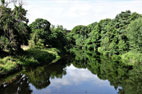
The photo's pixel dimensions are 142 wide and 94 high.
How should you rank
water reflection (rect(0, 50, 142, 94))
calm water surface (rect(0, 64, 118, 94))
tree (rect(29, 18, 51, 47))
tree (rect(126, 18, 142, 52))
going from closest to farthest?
1. calm water surface (rect(0, 64, 118, 94))
2. water reflection (rect(0, 50, 142, 94))
3. tree (rect(126, 18, 142, 52))
4. tree (rect(29, 18, 51, 47))

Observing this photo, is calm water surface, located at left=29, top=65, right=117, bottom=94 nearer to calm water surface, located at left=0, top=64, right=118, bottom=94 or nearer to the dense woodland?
calm water surface, located at left=0, top=64, right=118, bottom=94

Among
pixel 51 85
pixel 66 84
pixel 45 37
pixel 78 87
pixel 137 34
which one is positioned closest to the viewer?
pixel 78 87

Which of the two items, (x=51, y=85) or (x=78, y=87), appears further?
(x=51, y=85)

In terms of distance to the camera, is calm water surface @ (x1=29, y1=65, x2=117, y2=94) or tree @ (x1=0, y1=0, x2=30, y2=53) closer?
calm water surface @ (x1=29, y1=65, x2=117, y2=94)

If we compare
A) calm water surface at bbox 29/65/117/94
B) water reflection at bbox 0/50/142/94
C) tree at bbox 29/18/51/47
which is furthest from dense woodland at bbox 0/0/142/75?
calm water surface at bbox 29/65/117/94

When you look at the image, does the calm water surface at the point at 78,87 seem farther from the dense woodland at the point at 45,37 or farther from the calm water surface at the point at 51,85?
the dense woodland at the point at 45,37

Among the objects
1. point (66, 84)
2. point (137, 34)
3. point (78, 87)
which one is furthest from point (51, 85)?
point (137, 34)

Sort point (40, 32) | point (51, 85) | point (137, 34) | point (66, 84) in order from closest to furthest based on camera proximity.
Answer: point (51, 85)
point (66, 84)
point (137, 34)
point (40, 32)

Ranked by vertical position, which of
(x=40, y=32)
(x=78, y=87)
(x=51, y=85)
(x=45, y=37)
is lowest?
(x=78, y=87)

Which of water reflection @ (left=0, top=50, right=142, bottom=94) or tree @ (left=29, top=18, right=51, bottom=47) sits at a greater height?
tree @ (left=29, top=18, right=51, bottom=47)

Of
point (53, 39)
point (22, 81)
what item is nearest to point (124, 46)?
point (53, 39)

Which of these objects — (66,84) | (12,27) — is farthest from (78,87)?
(12,27)

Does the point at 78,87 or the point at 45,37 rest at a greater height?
the point at 45,37

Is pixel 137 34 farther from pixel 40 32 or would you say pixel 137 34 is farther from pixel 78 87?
pixel 40 32
